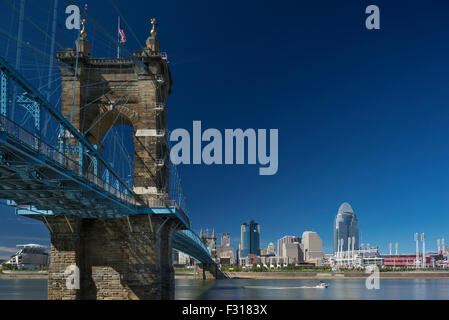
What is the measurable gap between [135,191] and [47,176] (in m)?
14.4

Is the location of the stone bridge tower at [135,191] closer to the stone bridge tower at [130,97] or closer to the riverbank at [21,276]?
the stone bridge tower at [130,97]

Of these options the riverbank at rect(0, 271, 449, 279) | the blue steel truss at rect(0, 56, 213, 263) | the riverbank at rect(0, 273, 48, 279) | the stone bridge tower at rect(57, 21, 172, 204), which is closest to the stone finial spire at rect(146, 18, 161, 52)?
the stone bridge tower at rect(57, 21, 172, 204)

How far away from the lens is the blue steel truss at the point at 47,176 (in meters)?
20.8

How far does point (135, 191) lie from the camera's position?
4041 cm

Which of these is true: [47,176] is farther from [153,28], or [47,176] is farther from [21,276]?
[21,276]

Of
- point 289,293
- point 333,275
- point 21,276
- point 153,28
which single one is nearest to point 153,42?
point 153,28

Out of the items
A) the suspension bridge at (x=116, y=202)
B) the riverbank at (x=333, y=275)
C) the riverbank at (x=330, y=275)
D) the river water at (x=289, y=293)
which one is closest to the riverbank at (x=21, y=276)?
the riverbank at (x=330, y=275)

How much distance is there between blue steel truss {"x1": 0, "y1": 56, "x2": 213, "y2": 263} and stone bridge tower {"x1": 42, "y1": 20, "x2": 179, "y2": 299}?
1988 mm

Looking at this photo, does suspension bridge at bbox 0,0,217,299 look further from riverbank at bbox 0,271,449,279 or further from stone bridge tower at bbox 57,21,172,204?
riverbank at bbox 0,271,449,279

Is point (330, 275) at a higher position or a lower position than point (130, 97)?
lower

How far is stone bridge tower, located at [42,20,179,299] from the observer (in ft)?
126

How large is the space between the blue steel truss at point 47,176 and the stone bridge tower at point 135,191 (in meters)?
1.99

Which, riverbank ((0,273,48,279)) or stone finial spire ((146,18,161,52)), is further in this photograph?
riverbank ((0,273,48,279))
